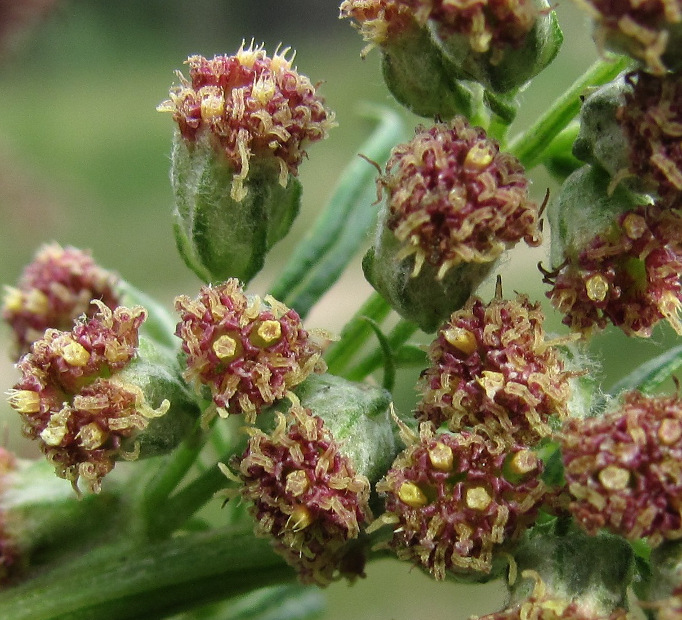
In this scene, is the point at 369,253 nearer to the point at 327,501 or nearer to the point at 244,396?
the point at 244,396

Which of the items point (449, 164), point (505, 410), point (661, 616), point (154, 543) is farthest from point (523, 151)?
point (154, 543)

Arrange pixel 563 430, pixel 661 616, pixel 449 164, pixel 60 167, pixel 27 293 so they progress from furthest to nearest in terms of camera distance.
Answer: pixel 60 167, pixel 27 293, pixel 449 164, pixel 563 430, pixel 661 616

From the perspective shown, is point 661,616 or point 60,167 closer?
point 661,616

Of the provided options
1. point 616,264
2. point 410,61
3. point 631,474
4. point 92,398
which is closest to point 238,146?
point 410,61

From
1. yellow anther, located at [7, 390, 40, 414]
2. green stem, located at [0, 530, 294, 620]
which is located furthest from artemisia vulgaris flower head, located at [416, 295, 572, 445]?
yellow anther, located at [7, 390, 40, 414]

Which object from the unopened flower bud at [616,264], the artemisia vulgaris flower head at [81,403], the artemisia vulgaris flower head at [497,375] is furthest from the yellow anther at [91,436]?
the unopened flower bud at [616,264]

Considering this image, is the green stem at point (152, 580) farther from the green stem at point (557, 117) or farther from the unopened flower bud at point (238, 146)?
the green stem at point (557, 117)

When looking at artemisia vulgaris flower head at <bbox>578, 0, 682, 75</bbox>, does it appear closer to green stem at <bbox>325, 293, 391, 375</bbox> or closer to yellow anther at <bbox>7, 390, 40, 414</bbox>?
green stem at <bbox>325, 293, 391, 375</bbox>

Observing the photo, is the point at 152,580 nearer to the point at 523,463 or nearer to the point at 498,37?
the point at 523,463
